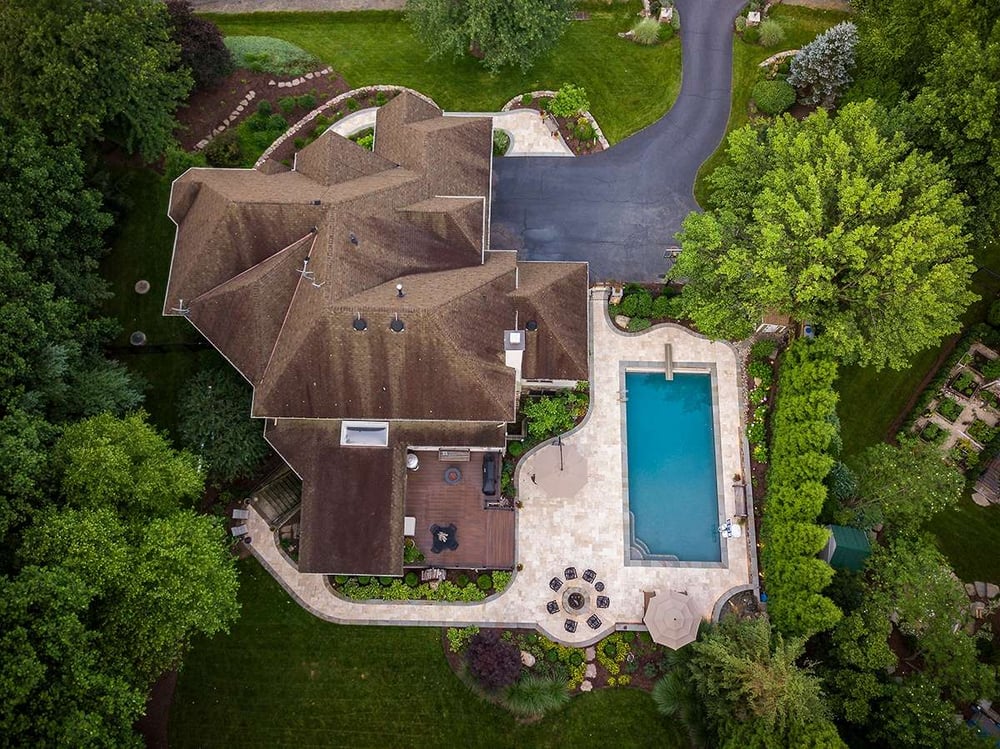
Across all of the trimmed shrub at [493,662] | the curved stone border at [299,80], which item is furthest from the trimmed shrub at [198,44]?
the trimmed shrub at [493,662]

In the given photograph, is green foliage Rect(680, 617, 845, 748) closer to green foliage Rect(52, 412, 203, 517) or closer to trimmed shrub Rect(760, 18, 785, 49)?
green foliage Rect(52, 412, 203, 517)

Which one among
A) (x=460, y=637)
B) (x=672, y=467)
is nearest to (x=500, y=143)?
(x=672, y=467)

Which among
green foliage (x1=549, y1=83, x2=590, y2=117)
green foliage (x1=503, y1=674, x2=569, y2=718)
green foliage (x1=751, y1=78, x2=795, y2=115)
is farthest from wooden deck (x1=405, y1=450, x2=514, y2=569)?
green foliage (x1=751, y1=78, x2=795, y2=115)

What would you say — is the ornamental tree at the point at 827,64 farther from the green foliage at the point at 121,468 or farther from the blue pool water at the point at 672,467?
the green foliage at the point at 121,468

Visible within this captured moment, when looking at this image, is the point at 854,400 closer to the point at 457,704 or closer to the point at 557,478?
the point at 557,478

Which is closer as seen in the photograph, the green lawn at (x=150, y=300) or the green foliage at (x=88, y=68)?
the green foliage at (x=88, y=68)
